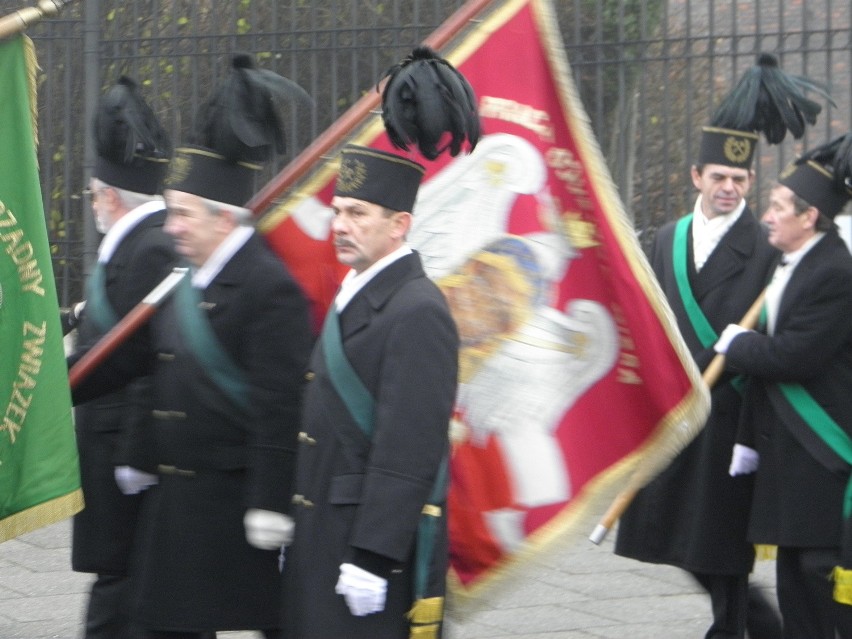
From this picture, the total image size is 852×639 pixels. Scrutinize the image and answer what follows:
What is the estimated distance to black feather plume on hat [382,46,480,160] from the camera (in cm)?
386

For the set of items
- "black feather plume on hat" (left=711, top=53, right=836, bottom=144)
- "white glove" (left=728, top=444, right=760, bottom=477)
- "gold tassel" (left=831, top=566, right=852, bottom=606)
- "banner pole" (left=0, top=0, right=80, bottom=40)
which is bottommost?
"gold tassel" (left=831, top=566, right=852, bottom=606)

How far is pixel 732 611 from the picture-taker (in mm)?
5523

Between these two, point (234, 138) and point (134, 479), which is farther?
point (134, 479)

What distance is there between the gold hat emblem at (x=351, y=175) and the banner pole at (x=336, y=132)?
39cm

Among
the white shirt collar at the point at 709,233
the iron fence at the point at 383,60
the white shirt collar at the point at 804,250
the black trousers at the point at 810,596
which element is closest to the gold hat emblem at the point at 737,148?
the white shirt collar at the point at 709,233

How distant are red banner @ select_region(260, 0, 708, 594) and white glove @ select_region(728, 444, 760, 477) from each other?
2.95ft

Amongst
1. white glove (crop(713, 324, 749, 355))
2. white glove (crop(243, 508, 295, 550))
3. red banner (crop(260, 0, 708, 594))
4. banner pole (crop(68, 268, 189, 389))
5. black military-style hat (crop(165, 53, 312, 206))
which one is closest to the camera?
white glove (crop(243, 508, 295, 550))

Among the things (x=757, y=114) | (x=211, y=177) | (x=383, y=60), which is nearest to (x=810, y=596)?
(x=757, y=114)

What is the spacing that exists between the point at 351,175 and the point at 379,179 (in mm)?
74

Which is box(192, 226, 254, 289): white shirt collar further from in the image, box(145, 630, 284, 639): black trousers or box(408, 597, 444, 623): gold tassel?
box(408, 597, 444, 623): gold tassel

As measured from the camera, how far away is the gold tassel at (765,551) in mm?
5454

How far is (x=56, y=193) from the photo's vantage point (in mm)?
8898

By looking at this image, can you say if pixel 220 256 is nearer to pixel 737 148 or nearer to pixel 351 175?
pixel 351 175

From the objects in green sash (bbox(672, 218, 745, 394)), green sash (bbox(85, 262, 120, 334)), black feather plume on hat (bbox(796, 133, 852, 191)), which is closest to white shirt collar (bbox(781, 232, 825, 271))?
black feather plume on hat (bbox(796, 133, 852, 191))
